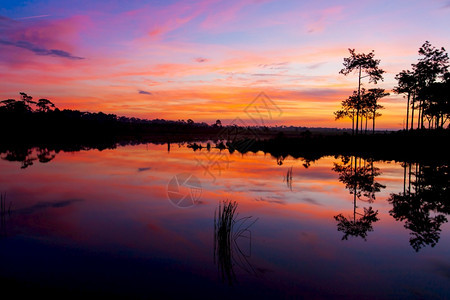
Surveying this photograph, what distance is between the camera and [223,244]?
863 cm

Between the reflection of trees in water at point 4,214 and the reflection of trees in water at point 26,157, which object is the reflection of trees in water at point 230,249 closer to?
the reflection of trees in water at point 4,214

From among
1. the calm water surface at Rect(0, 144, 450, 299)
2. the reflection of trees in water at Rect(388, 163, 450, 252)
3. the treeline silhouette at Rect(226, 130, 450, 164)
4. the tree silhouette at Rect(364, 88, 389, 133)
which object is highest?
the tree silhouette at Rect(364, 88, 389, 133)

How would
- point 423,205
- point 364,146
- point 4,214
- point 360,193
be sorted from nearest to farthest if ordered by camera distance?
1. point 4,214
2. point 423,205
3. point 360,193
4. point 364,146

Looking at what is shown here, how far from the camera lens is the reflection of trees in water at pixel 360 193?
36.0 ft

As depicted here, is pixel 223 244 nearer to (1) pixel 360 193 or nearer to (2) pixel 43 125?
(1) pixel 360 193

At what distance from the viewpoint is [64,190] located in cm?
1728

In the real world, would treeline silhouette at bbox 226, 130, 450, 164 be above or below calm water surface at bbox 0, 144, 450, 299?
above

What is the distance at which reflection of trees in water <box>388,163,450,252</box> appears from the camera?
1054 centimetres

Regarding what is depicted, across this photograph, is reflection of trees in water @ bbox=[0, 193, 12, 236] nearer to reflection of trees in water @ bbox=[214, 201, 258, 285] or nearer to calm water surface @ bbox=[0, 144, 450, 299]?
calm water surface @ bbox=[0, 144, 450, 299]

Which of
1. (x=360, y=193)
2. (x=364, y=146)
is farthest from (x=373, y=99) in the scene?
(x=360, y=193)

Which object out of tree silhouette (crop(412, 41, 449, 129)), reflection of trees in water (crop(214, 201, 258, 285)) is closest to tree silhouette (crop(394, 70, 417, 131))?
tree silhouette (crop(412, 41, 449, 129))

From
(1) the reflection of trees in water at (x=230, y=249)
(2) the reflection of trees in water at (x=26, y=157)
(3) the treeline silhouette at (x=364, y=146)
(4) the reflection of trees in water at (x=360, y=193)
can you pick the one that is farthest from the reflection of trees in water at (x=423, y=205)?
(2) the reflection of trees in water at (x=26, y=157)

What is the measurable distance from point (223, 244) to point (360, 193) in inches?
435

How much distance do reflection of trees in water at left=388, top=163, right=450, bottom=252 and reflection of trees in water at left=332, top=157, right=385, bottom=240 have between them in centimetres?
106
